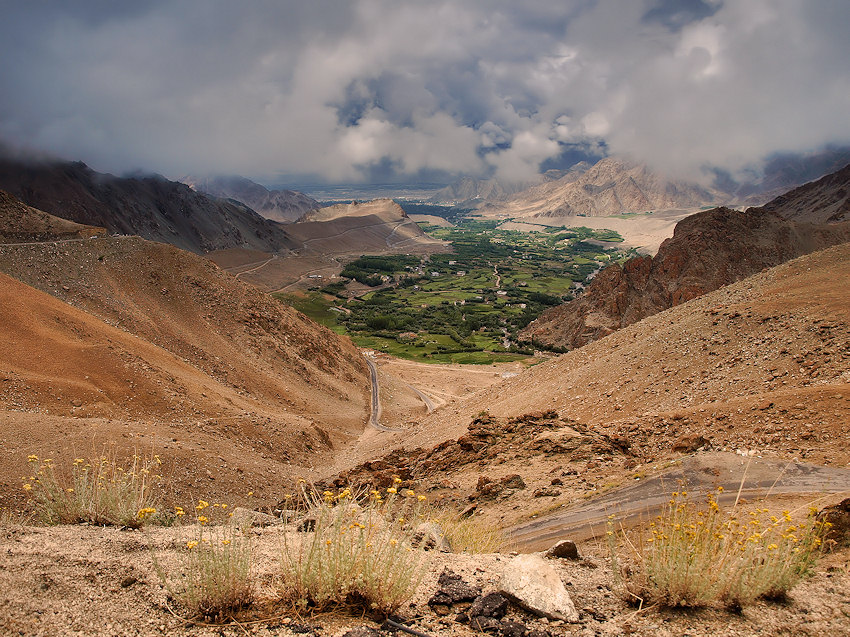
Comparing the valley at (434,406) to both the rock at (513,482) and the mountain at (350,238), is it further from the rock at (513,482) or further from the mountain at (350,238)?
the mountain at (350,238)

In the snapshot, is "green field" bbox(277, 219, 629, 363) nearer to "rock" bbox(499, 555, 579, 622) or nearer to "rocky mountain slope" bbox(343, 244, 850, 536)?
"rocky mountain slope" bbox(343, 244, 850, 536)

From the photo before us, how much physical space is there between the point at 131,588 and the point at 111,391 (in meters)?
17.7

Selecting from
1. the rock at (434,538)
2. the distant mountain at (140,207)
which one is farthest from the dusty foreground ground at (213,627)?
the distant mountain at (140,207)

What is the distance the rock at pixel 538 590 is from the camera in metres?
4.73

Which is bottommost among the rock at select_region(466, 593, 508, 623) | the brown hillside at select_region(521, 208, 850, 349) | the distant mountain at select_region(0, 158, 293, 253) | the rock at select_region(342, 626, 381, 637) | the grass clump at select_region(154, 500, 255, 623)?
the rock at select_region(466, 593, 508, 623)

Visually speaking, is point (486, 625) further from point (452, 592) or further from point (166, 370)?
point (166, 370)

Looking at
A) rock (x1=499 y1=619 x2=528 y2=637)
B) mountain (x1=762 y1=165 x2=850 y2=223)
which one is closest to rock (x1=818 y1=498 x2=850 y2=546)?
rock (x1=499 y1=619 x2=528 y2=637)

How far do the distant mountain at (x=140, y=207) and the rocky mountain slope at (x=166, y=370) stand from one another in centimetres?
7608

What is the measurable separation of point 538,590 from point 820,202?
401ft

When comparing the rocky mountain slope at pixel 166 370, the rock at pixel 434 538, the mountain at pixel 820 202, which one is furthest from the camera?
the mountain at pixel 820 202

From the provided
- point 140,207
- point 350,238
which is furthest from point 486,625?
point 350,238

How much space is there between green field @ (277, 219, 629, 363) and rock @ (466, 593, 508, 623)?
57.1 meters

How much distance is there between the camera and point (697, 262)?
52969mm

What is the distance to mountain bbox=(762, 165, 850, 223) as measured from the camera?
86625mm
